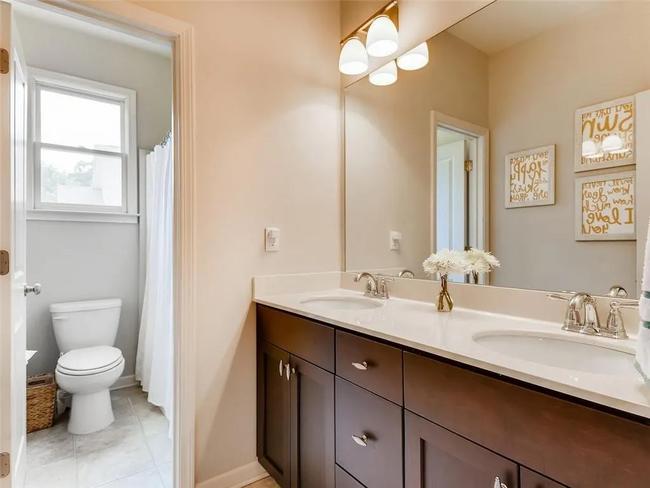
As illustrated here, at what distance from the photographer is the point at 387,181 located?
1805mm

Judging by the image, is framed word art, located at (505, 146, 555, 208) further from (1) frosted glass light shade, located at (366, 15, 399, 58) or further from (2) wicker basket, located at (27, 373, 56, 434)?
(2) wicker basket, located at (27, 373, 56, 434)

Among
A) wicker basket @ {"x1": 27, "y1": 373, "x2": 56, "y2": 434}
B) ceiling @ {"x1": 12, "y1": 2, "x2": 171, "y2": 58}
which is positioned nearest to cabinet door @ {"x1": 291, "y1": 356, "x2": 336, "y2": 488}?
wicker basket @ {"x1": 27, "y1": 373, "x2": 56, "y2": 434}

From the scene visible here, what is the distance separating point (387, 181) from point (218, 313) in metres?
1.06

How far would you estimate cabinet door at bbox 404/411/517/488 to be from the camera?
74 centimetres

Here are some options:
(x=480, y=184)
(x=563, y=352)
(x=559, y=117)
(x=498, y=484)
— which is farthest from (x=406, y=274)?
(x=498, y=484)

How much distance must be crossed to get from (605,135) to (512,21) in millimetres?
567

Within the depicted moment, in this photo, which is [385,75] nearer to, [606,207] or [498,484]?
[606,207]

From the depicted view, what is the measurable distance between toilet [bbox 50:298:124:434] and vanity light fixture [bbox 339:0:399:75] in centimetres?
218

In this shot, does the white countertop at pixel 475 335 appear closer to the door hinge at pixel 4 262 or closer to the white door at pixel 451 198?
the white door at pixel 451 198

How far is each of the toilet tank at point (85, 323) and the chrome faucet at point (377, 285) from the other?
6.06 ft

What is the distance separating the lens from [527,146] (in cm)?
124

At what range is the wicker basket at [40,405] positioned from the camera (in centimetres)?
205

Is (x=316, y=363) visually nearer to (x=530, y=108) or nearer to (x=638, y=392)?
(x=638, y=392)

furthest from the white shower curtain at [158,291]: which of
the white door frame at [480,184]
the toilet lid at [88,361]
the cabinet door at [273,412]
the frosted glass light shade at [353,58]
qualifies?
the white door frame at [480,184]
